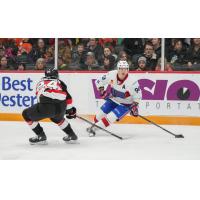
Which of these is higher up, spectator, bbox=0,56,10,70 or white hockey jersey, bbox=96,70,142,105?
spectator, bbox=0,56,10,70

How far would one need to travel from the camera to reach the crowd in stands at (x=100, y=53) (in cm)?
580

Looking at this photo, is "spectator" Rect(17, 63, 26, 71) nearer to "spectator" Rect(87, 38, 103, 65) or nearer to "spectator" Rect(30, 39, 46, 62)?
"spectator" Rect(30, 39, 46, 62)

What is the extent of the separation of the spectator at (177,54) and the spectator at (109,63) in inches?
29.2

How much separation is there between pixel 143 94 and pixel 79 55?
1052mm

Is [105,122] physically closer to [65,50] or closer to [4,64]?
[65,50]

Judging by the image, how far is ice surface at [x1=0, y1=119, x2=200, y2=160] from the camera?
391cm

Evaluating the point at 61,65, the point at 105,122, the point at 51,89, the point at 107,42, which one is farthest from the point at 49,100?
the point at 107,42

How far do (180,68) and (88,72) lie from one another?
1.19 metres

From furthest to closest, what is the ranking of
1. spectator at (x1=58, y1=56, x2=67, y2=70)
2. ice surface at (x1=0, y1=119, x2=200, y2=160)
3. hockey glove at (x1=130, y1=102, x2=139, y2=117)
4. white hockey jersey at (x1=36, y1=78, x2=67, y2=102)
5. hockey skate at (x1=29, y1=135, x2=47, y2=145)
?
1. spectator at (x1=58, y1=56, x2=67, y2=70)
2. hockey glove at (x1=130, y1=102, x2=139, y2=117)
3. hockey skate at (x1=29, y1=135, x2=47, y2=145)
4. white hockey jersey at (x1=36, y1=78, x2=67, y2=102)
5. ice surface at (x1=0, y1=119, x2=200, y2=160)

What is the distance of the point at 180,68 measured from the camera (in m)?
5.75

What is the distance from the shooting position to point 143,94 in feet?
18.8

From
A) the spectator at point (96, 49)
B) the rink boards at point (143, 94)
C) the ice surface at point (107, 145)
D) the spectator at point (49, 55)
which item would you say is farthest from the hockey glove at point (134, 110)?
the spectator at point (49, 55)

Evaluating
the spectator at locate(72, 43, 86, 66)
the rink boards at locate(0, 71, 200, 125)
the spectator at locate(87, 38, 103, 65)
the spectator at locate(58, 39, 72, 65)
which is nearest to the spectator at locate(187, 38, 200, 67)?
the rink boards at locate(0, 71, 200, 125)

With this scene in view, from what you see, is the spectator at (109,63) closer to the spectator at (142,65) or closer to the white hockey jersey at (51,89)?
Result: the spectator at (142,65)
